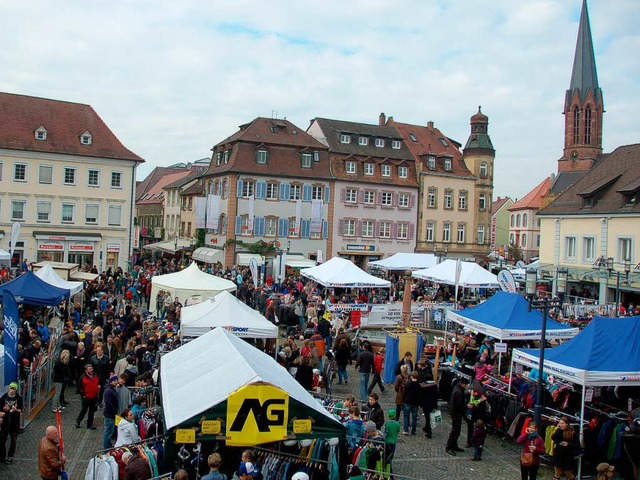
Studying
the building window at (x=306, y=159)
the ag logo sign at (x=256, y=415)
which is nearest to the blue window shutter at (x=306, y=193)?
the building window at (x=306, y=159)

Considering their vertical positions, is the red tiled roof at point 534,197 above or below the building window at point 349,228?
above

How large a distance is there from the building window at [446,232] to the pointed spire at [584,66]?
4079 centimetres

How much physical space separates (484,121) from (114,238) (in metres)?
33.1

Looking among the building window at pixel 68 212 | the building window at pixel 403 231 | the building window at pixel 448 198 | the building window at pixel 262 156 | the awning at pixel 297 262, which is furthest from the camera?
the building window at pixel 448 198

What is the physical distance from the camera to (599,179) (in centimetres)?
3819

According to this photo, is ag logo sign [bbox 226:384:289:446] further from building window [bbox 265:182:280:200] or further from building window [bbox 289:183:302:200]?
building window [bbox 289:183:302:200]

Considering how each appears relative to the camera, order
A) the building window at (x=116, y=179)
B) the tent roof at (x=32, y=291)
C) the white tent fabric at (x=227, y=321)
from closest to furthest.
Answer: the white tent fabric at (x=227, y=321), the tent roof at (x=32, y=291), the building window at (x=116, y=179)

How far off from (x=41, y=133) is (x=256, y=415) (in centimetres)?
3958

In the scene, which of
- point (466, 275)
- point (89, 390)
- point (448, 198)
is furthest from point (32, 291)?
point (448, 198)

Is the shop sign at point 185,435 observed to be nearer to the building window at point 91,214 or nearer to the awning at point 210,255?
the building window at point 91,214

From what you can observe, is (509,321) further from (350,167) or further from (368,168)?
(368,168)

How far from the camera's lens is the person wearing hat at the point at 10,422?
1060cm

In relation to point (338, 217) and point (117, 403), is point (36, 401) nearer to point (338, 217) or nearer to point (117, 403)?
point (117, 403)

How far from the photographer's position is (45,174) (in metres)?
42.9
